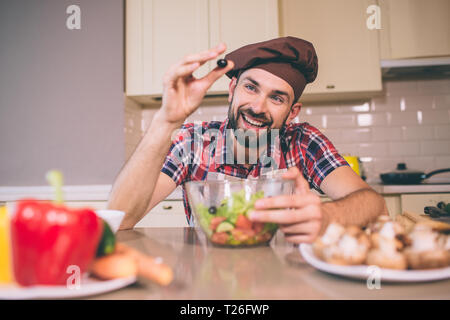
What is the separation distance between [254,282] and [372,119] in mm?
2467

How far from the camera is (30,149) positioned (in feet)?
7.91

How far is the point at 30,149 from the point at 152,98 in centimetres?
89

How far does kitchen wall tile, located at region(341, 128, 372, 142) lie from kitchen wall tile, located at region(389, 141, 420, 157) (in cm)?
18

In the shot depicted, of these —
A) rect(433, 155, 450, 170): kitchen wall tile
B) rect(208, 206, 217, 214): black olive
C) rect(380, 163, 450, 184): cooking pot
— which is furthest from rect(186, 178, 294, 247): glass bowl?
rect(433, 155, 450, 170): kitchen wall tile

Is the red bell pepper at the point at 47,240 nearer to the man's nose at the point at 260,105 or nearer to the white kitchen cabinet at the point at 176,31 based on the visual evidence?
the man's nose at the point at 260,105

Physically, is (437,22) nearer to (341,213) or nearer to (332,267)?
(341,213)

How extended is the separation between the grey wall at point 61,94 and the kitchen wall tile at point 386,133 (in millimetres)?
1804

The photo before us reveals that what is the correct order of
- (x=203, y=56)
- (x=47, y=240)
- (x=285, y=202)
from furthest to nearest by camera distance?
(x=203, y=56) → (x=285, y=202) → (x=47, y=240)

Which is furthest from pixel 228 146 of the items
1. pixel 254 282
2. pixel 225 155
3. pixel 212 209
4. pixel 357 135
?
pixel 357 135

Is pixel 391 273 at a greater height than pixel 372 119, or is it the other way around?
pixel 372 119

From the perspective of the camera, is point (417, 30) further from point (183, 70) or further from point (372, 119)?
point (183, 70)

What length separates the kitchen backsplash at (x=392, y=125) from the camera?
256 cm

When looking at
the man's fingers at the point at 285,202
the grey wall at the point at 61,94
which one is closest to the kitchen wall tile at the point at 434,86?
the grey wall at the point at 61,94

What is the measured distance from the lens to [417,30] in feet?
7.73
